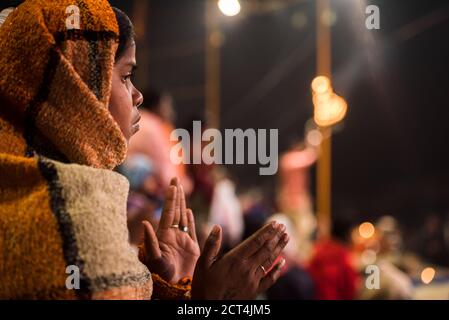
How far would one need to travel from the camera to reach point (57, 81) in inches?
54.5

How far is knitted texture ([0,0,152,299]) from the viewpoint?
1.25 metres

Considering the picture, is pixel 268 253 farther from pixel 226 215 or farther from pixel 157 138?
pixel 226 215

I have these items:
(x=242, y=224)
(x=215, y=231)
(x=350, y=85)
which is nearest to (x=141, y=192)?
(x=215, y=231)

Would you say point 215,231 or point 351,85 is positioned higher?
point 351,85

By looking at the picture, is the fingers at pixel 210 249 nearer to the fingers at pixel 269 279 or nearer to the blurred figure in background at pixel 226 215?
the fingers at pixel 269 279

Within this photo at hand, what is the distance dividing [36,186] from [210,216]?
3.15 m

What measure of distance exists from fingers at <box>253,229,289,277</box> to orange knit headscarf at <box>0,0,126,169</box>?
479 millimetres

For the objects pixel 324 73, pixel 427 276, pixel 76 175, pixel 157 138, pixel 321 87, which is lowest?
pixel 427 276

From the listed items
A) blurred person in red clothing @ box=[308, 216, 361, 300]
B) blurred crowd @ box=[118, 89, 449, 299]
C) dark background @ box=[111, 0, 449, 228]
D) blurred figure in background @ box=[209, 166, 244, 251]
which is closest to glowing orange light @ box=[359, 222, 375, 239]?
blurred crowd @ box=[118, 89, 449, 299]

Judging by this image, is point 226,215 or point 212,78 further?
point 212,78

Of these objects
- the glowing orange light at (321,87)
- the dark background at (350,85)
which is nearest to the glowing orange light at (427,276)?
the dark background at (350,85)

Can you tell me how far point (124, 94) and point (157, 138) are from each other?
81.4 inches

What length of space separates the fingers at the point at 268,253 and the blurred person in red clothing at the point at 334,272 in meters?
3.70
